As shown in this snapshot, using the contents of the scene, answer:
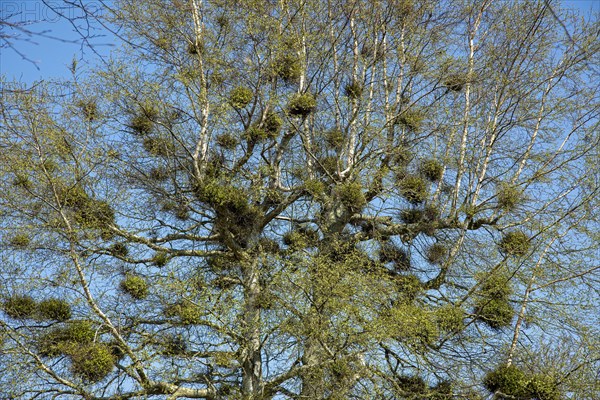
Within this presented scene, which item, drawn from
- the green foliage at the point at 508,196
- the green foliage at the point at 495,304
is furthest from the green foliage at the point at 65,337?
the green foliage at the point at 508,196

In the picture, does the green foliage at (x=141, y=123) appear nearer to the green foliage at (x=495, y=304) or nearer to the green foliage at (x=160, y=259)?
the green foliage at (x=160, y=259)

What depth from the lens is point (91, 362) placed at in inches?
431

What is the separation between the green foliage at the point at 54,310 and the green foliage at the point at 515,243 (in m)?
7.36

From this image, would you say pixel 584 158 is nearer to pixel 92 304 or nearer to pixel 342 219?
pixel 342 219

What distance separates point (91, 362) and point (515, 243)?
7.36m

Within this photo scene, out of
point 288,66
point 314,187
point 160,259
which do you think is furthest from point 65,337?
point 288,66

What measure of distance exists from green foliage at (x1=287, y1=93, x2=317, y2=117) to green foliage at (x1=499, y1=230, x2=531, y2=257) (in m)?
4.15

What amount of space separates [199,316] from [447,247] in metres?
5.34

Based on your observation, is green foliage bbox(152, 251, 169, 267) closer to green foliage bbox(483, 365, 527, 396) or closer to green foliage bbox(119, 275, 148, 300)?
green foliage bbox(119, 275, 148, 300)

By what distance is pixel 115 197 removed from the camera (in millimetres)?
13633

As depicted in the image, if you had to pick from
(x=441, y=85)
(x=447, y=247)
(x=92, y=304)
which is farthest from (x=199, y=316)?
(x=441, y=85)

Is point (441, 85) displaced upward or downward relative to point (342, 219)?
upward

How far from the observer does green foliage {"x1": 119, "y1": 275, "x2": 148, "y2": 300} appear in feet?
41.8

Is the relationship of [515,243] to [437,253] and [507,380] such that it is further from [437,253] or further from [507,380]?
[507,380]
